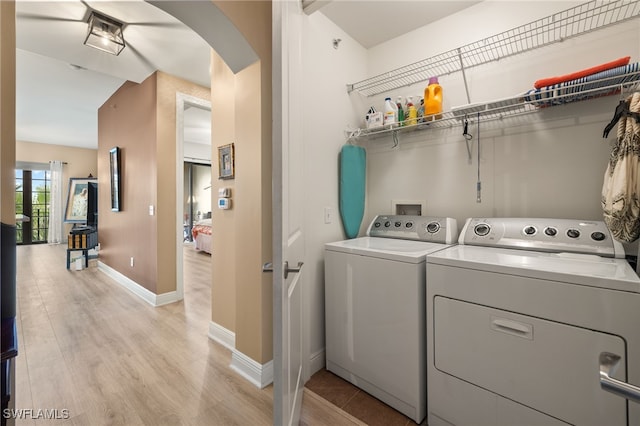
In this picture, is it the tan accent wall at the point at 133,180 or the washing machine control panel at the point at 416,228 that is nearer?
the washing machine control panel at the point at 416,228

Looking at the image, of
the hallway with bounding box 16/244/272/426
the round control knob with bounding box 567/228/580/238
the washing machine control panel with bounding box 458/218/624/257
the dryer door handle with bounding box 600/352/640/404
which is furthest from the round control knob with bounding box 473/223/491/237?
A: the hallway with bounding box 16/244/272/426

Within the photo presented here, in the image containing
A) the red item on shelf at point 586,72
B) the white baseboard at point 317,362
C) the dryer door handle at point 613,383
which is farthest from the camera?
the white baseboard at point 317,362

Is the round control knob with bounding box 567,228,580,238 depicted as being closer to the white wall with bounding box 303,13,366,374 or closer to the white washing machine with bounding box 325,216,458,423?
the white washing machine with bounding box 325,216,458,423

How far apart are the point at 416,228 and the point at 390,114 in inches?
32.1

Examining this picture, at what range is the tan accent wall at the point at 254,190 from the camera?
1.67m

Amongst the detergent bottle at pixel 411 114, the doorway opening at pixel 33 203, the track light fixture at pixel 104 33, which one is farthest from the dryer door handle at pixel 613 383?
the doorway opening at pixel 33 203

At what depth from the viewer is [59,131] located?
6.00 m

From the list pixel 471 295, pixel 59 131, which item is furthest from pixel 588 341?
pixel 59 131

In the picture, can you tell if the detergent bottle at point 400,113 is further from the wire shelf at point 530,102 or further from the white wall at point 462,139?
the white wall at point 462,139

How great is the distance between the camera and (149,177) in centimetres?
321

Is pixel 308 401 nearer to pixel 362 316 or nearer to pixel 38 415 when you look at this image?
pixel 362 316

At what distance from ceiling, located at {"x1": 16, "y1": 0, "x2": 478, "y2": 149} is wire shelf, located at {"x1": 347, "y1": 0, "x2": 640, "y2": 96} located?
32cm

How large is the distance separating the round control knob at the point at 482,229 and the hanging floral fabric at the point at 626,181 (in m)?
0.49

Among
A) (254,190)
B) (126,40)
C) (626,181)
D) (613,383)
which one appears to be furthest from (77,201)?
(626,181)
